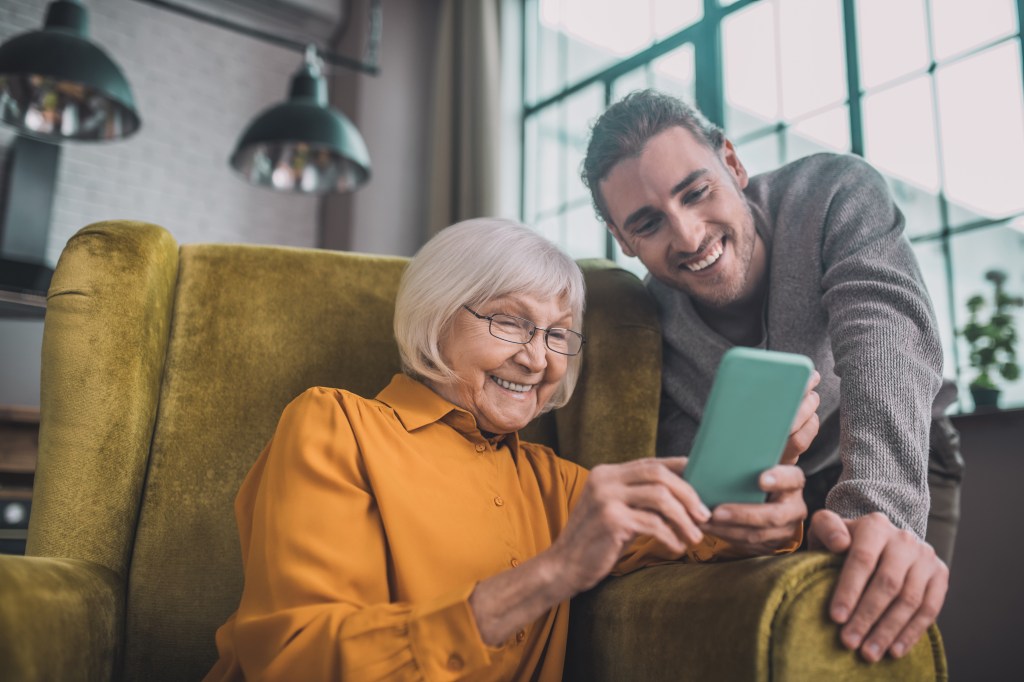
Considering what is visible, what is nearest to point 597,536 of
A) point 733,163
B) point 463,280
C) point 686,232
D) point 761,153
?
point 463,280

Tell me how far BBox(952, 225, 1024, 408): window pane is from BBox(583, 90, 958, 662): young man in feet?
3.03

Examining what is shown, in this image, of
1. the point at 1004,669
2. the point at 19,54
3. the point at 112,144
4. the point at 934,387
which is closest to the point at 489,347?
the point at 934,387

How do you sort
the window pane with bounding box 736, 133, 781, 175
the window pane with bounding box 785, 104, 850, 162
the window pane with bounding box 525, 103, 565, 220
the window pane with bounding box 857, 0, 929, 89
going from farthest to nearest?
1. the window pane with bounding box 525, 103, 565, 220
2. the window pane with bounding box 736, 133, 781, 175
3. the window pane with bounding box 785, 104, 850, 162
4. the window pane with bounding box 857, 0, 929, 89

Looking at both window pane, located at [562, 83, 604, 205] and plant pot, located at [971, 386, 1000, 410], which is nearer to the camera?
plant pot, located at [971, 386, 1000, 410]

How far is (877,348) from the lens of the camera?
1170 millimetres

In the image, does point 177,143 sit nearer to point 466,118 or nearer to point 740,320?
point 466,118

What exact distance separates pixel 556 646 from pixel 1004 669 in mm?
1579

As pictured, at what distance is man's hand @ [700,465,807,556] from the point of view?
90 cm

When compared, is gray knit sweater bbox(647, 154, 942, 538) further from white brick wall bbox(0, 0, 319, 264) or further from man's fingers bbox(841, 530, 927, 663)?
white brick wall bbox(0, 0, 319, 264)

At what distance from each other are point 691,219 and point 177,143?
3.71 meters

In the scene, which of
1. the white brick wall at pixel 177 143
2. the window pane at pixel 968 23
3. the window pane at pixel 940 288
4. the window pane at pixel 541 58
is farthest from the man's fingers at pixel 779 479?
the white brick wall at pixel 177 143

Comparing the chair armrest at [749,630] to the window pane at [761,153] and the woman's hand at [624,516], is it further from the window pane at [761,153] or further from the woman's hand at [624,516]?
the window pane at [761,153]

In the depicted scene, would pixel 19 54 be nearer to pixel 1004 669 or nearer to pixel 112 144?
pixel 112 144

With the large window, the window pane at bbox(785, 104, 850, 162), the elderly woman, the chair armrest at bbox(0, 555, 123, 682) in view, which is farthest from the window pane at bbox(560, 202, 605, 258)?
the chair armrest at bbox(0, 555, 123, 682)
